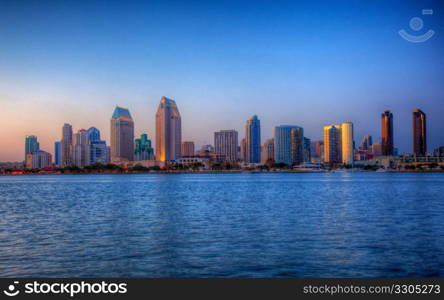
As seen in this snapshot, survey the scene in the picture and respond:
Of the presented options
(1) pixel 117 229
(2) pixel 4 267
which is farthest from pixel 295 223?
(2) pixel 4 267

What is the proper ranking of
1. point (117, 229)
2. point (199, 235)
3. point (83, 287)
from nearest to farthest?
point (83, 287)
point (199, 235)
point (117, 229)

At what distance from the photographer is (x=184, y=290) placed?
7574mm

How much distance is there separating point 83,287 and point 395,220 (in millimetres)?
19554

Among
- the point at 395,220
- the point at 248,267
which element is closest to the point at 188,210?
the point at 395,220

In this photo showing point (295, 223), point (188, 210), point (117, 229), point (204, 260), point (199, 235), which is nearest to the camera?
point (204, 260)

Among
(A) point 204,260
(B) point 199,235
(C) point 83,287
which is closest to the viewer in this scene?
(C) point 83,287

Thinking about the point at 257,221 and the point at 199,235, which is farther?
the point at 257,221

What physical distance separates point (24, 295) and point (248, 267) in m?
6.57

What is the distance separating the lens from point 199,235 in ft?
59.6

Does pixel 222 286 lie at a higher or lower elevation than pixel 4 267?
higher

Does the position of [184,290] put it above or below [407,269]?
above

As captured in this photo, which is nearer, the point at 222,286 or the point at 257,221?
the point at 222,286

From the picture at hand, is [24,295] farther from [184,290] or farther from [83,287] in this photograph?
[184,290]

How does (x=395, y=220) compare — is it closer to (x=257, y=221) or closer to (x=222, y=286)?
(x=257, y=221)
